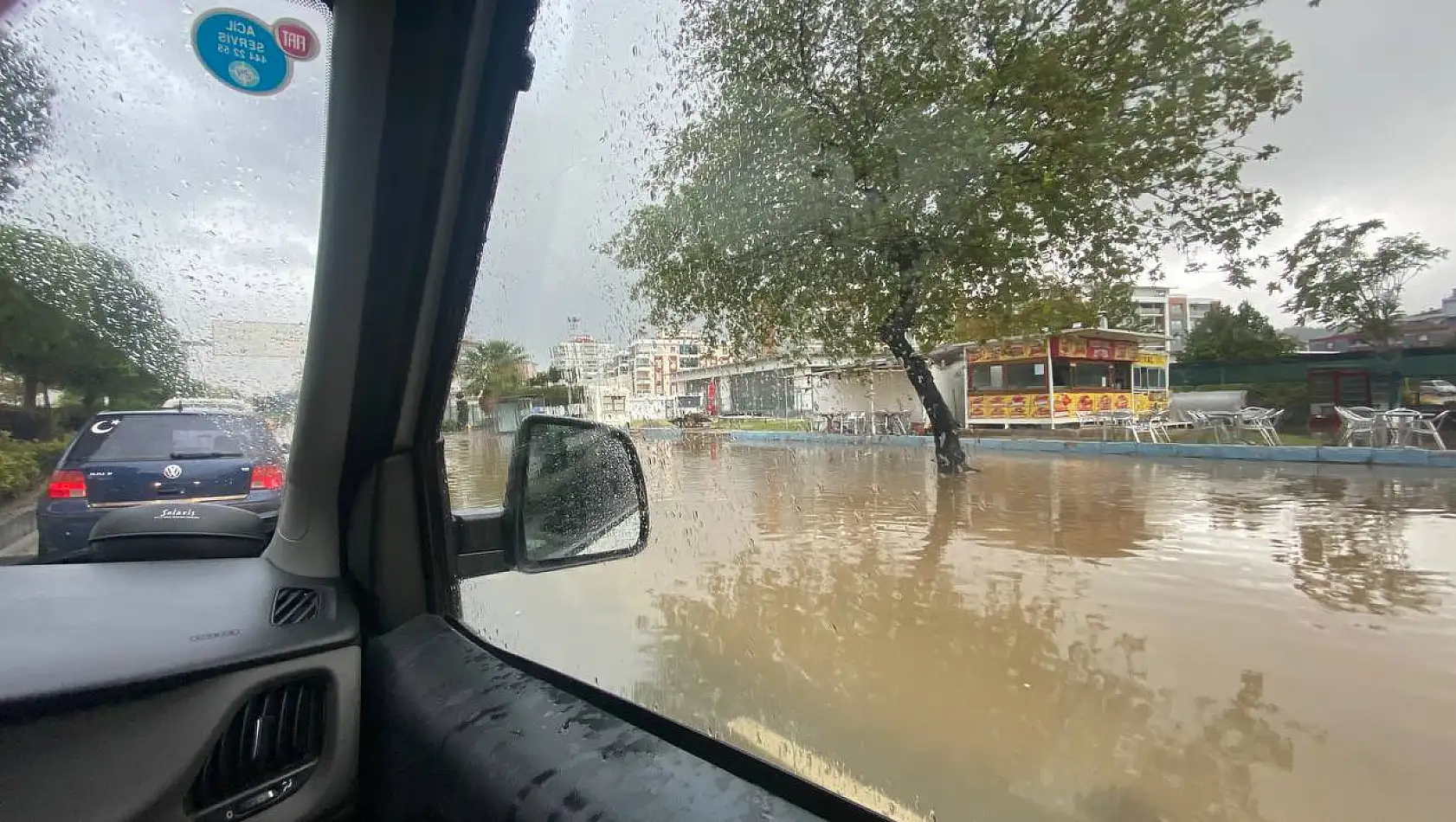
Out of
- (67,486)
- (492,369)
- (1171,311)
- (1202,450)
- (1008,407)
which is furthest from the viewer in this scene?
(1008,407)

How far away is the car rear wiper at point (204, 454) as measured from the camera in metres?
1.74

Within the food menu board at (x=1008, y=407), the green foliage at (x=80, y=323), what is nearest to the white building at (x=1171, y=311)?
the food menu board at (x=1008, y=407)

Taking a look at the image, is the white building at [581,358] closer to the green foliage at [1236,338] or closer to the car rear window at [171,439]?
the car rear window at [171,439]

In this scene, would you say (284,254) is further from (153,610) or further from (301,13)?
(153,610)

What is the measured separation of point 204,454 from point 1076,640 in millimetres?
3187

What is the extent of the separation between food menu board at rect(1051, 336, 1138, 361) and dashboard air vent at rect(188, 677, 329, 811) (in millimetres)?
2220

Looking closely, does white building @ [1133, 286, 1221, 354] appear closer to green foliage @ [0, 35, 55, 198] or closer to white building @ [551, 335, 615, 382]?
white building @ [551, 335, 615, 382]

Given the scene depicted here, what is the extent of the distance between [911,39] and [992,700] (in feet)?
7.48

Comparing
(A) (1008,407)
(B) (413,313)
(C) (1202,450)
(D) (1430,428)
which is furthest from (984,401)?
(B) (413,313)

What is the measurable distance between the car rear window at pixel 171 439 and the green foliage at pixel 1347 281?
Answer: 2.34 metres

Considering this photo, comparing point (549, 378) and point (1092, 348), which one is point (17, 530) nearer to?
point (549, 378)

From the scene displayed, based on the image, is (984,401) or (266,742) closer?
(266,742)

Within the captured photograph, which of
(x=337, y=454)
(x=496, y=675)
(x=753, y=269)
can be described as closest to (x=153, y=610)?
(x=337, y=454)

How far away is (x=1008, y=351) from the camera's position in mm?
2814
